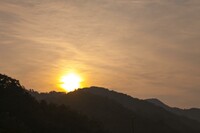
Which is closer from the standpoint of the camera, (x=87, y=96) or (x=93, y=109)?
(x=93, y=109)

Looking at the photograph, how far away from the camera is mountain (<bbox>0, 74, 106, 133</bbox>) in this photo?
177 feet

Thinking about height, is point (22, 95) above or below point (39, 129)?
above

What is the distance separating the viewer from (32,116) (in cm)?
5962

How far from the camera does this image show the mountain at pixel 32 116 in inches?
2128

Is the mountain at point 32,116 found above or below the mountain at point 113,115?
below

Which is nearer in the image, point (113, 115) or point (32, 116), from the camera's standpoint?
point (32, 116)

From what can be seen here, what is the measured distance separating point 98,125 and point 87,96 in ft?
166

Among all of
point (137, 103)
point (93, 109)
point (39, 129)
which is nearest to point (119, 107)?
point (93, 109)

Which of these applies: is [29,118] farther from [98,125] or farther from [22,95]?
[98,125]

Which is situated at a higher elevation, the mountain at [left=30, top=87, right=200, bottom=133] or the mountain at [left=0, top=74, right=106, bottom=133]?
the mountain at [left=30, top=87, right=200, bottom=133]

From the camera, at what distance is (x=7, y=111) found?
5709cm

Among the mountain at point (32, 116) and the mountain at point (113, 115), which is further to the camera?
the mountain at point (113, 115)

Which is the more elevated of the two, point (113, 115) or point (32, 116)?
point (113, 115)

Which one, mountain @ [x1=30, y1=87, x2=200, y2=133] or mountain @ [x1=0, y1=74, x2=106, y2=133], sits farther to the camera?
mountain @ [x1=30, y1=87, x2=200, y2=133]
